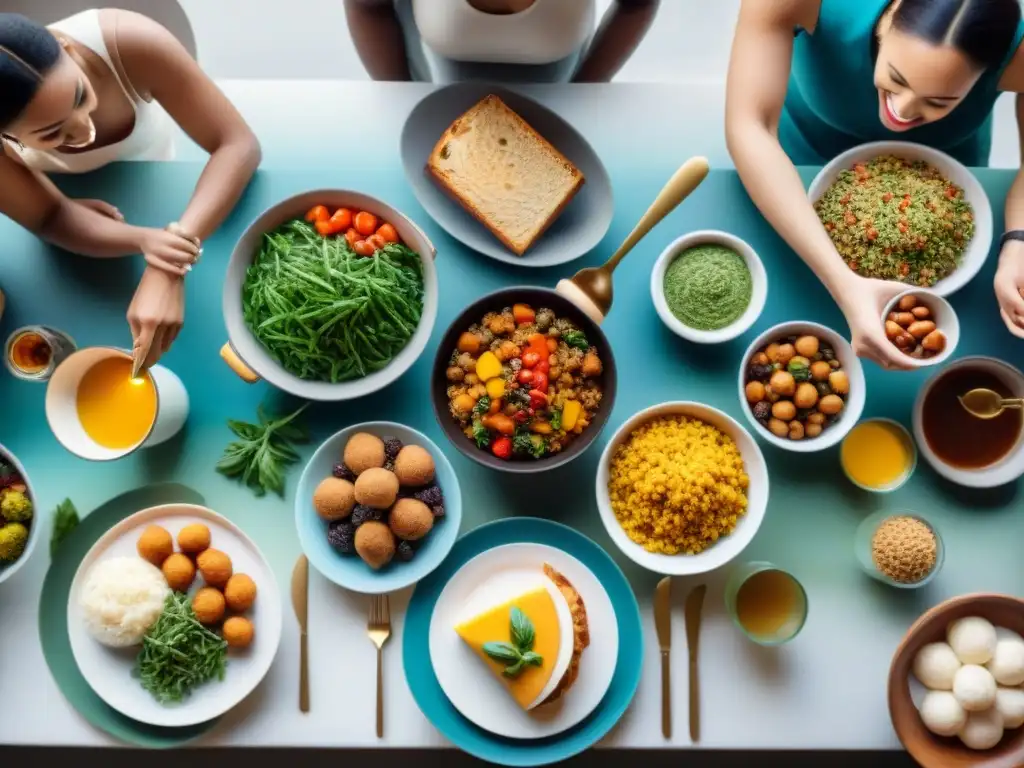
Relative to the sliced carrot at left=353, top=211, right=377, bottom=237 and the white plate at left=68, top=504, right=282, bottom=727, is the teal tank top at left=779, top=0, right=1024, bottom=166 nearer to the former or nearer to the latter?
the sliced carrot at left=353, top=211, right=377, bottom=237

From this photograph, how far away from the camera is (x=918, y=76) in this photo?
138cm

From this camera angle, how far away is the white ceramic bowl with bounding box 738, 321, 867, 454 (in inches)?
61.7

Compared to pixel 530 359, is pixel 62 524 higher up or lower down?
lower down

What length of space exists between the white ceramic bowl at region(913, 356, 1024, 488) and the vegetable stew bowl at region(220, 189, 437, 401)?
0.98 m

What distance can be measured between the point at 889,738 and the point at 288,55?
2589 mm

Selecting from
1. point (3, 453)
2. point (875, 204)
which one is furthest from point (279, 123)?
point (875, 204)

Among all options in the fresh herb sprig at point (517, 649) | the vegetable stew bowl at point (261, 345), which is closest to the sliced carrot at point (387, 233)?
the vegetable stew bowl at point (261, 345)

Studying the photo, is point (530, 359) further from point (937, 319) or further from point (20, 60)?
point (20, 60)

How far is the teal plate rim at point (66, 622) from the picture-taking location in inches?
60.6

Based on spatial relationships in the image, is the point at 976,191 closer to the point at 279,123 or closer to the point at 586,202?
the point at 586,202

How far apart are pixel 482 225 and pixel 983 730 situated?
137cm

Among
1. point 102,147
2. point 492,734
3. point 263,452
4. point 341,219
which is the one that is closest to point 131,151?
point 102,147

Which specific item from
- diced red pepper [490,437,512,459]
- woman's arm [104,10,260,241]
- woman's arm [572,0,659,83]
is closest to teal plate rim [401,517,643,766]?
diced red pepper [490,437,512,459]

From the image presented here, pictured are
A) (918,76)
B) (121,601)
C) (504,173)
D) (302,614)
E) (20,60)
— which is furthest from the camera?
(504,173)
